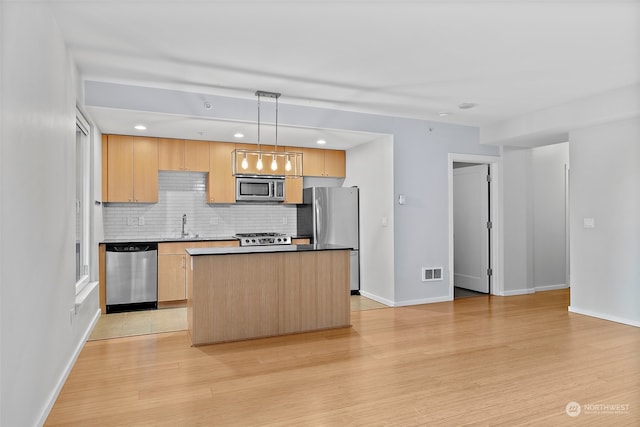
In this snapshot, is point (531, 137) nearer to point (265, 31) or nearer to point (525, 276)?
point (525, 276)

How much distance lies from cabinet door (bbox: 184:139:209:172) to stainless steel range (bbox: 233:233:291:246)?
112cm

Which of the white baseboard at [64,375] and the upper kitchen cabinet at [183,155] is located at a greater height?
the upper kitchen cabinet at [183,155]

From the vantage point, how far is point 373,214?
592 cm

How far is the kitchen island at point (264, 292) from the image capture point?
3875mm

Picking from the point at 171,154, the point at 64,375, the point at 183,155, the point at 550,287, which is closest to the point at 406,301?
the point at 550,287

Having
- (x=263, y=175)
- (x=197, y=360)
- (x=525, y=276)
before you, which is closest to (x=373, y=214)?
(x=263, y=175)

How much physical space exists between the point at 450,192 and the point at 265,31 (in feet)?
12.4

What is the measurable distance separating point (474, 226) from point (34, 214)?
5.88 meters

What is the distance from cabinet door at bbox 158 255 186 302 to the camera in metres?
5.36

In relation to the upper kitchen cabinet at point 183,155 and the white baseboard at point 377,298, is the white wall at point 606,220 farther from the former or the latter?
the upper kitchen cabinet at point 183,155

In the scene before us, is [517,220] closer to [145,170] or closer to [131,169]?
[145,170]

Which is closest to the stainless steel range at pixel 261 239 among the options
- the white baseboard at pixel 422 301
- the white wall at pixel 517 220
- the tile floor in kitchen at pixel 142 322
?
the tile floor in kitchen at pixel 142 322

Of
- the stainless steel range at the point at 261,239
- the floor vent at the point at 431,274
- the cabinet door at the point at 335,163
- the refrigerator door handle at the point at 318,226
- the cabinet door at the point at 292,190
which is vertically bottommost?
the floor vent at the point at 431,274

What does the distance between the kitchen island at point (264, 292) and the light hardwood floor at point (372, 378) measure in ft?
0.54
